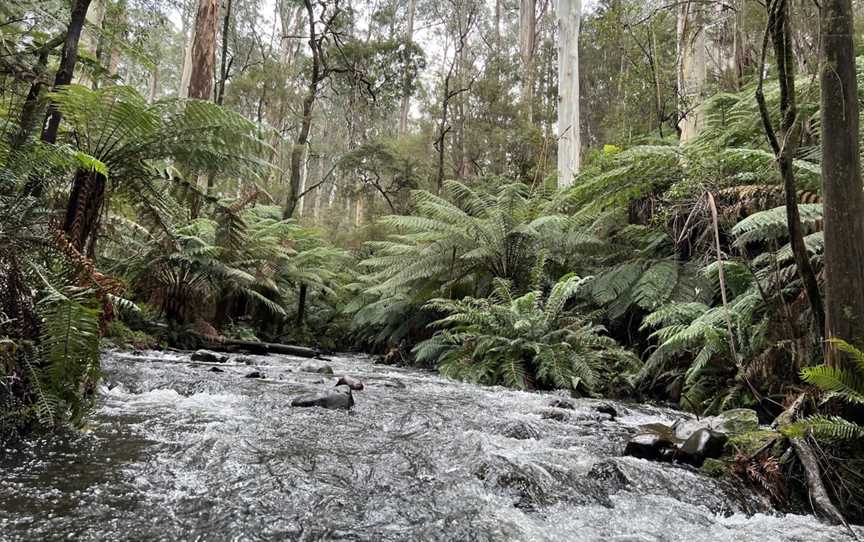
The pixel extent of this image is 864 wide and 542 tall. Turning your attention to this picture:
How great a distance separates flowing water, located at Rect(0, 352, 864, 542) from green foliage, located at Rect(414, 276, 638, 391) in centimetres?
181

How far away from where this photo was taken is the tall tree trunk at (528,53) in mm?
14414

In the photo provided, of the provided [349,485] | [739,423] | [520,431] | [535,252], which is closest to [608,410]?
[520,431]

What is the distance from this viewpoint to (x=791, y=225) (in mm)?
2299

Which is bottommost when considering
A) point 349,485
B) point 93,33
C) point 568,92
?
point 349,485

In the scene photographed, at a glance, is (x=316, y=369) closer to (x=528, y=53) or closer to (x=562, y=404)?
(x=562, y=404)

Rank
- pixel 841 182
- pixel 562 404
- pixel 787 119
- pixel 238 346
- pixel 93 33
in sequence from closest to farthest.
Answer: pixel 841 182, pixel 787 119, pixel 562 404, pixel 93 33, pixel 238 346

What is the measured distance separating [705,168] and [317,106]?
75.3ft

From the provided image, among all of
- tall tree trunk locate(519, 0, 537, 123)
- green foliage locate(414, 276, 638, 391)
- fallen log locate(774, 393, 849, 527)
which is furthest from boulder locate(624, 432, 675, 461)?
tall tree trunk locate(519, 0, 537, 123)

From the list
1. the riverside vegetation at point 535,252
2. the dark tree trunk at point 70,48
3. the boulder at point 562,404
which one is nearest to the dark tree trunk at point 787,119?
the riverside vegetation at point 535,252

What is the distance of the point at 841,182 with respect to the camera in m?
2.09

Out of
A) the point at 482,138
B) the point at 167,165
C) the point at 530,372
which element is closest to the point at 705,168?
the point at 530,372

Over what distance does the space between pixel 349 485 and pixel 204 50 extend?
9.81 meters

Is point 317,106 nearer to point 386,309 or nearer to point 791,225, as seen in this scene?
point 386,309

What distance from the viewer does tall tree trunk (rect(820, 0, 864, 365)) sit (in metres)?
2.06
